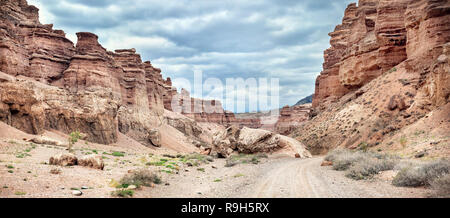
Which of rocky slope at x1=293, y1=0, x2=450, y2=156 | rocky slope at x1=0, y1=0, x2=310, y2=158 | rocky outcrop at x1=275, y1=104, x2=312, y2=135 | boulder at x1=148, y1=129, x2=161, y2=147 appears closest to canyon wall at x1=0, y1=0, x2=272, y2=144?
rocky slope at x1=0, y1=0, x2=310, y2=158

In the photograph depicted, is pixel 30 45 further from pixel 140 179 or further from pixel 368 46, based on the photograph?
pixel 368 46

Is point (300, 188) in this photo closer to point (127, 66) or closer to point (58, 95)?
point (58, 95)

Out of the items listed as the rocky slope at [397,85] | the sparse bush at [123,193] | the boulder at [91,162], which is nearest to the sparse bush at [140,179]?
the sparse bush at [123,193]

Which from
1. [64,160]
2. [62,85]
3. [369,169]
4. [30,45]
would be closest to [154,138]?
[62,85]

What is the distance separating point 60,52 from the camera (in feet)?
140

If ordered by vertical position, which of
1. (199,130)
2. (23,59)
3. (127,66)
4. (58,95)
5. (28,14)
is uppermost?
(28,14)

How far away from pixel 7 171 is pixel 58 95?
3100 centimetres

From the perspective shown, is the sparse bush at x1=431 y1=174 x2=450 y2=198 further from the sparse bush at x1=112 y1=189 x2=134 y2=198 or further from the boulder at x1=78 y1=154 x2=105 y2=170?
the boulder at x1=78 y1=154 x2=105 y2=170

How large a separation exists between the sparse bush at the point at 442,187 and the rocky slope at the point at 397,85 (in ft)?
29.3

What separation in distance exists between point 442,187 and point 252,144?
21.9m

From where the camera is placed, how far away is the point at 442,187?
7477 millimetres

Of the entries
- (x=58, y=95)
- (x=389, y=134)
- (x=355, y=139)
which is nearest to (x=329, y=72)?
(x=355, y=139)

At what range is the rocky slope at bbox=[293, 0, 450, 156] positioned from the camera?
2095 cm

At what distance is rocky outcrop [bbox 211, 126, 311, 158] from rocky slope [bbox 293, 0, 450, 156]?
275 inches
